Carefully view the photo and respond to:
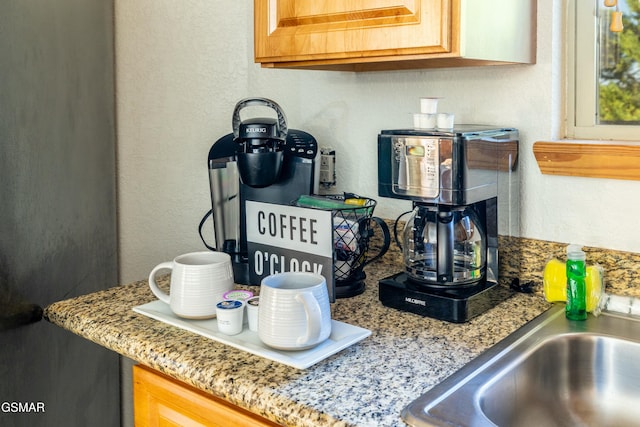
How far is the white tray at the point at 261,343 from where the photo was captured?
1.08 m

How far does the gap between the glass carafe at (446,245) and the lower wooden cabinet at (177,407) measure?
18.4 inches

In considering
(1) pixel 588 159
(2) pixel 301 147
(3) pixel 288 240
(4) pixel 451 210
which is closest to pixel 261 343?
(3) pixel 288 240

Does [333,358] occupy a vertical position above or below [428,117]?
below

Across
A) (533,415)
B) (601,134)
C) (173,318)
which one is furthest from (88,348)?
(601,134)

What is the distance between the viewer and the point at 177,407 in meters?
1.17

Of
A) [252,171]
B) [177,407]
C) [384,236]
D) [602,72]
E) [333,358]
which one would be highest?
[602,72]

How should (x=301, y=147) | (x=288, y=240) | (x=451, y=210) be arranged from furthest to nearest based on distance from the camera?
(x=301, y=147), (x=288, y=240), (x=451, y=210)

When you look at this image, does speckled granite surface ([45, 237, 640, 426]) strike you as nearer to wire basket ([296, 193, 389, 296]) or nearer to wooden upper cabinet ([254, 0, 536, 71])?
wire basket ([296, 193, 389, 296])

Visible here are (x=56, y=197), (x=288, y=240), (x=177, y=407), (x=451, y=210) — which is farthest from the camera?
(x=56, y=197)

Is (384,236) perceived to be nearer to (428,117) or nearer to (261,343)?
(428,117)

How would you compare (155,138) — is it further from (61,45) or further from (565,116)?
(565,116)

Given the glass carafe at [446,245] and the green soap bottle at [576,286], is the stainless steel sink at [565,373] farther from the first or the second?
the glass carafe at [446,245]

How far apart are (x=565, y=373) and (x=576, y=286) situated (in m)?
0.16

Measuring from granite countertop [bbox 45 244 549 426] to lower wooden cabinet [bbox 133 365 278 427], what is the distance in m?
0.05
